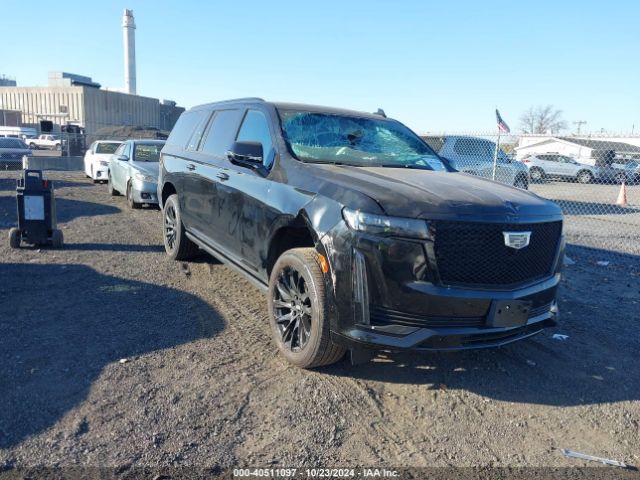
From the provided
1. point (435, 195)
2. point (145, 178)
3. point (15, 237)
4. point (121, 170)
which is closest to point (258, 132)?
point (435, 195)

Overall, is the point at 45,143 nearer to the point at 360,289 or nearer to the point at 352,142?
the point at 352,142

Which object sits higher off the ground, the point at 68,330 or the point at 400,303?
the point at 400,303

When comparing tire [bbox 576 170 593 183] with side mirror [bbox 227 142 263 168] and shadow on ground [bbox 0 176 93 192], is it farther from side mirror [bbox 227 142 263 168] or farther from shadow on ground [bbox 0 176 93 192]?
side mirror [bbox 227 142 263 168]

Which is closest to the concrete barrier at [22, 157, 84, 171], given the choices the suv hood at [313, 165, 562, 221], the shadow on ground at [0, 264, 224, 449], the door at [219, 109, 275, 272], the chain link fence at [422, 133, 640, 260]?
the chain link fence at [422, 133, 640, 260]

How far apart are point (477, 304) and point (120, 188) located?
423 inches

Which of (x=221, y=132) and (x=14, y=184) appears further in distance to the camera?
(x=14, y=184)

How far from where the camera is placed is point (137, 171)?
10555 mm

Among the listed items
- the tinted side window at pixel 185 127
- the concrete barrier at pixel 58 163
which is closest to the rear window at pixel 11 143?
the concrete barrier at pixel 58 163

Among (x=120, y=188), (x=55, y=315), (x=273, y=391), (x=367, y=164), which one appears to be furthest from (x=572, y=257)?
(x=120, y=188)

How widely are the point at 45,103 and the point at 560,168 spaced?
154 ft

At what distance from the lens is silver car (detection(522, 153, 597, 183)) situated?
2453cm

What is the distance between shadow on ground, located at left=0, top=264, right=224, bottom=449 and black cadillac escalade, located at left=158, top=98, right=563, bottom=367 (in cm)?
86

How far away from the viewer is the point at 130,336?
4121mm

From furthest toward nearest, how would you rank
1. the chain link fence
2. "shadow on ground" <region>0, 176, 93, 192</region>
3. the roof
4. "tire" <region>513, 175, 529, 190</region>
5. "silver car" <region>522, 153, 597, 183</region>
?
"silver car" <region>522, 153, 597, 183</region> < "tire" <region>513, 175, 529, 190</region> < "shadow on ground" <region>0, 176, 93, 192</region> < the chain link fence < the roof
